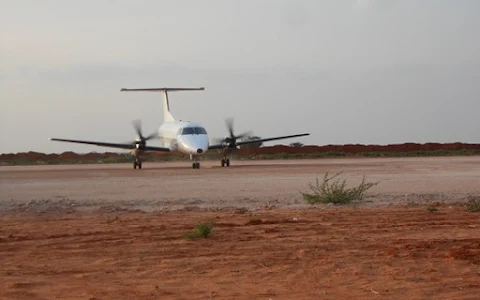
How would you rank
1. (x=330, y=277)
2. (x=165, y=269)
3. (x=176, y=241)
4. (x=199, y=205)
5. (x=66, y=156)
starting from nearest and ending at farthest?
(x=330, y=277), (x=165, y=269), (x=176, y=241), (x=199, y=205), (x=66, y=156)

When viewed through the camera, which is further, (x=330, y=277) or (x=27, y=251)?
(x=27, y=251)

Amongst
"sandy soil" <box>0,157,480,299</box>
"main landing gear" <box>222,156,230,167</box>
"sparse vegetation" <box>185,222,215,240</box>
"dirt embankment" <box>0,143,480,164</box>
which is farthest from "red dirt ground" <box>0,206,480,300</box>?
"dirt embankment" <box>0,143,480,164</box>

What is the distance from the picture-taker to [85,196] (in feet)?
66.6

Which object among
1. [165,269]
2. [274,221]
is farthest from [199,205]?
[165,269]

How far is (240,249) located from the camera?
10539 millimetres

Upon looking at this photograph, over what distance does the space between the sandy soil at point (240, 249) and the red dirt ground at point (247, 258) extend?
0.05 feet

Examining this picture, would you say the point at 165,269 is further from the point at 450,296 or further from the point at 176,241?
the point at 450,296

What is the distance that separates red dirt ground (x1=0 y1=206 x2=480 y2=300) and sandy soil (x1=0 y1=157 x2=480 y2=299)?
1cm

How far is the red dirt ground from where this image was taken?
25.7ft

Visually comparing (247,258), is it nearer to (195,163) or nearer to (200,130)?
(195,163)

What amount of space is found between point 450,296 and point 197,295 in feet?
8.17

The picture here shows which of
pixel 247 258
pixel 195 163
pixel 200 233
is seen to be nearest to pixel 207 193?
pixel 200 233

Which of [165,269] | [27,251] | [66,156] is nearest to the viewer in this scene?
[165,269]

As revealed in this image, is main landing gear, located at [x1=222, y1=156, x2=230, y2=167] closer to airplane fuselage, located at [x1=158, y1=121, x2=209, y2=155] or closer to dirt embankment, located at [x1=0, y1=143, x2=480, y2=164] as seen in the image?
airplane fuselage, located at [x1=158, y1=121, x2=209, y2=155]
